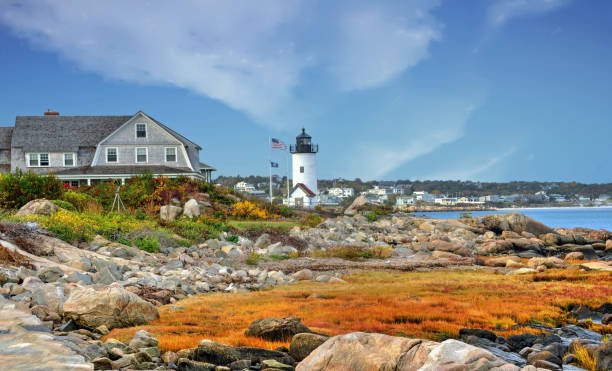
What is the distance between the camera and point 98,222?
63.9 feet

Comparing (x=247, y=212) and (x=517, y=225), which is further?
(x=517, y=225)

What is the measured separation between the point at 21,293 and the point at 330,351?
267 inches

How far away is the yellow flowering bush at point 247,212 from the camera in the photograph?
101ft

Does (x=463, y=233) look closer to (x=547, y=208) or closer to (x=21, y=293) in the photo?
(x=21, y=293)

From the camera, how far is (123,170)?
4103 centimetres

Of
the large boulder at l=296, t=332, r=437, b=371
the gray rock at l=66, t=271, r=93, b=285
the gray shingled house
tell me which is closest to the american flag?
the gray shingled house

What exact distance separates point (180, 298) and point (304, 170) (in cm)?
4706

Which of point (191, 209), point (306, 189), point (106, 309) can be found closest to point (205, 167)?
point (306, 189)

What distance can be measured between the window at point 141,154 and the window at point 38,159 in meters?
7.60

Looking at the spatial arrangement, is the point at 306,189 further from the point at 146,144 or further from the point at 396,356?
the point at 396,356

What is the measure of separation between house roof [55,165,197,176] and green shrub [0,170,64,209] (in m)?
16.5

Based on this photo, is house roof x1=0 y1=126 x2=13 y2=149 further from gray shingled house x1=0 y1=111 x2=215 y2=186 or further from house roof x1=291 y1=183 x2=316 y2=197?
house roof x1=291 y1=183 x2=316 y2=197

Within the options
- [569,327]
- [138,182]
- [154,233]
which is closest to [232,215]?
[138,182]

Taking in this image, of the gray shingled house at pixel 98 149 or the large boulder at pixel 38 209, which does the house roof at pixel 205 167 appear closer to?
the gray shingled house at pixel 98 149
